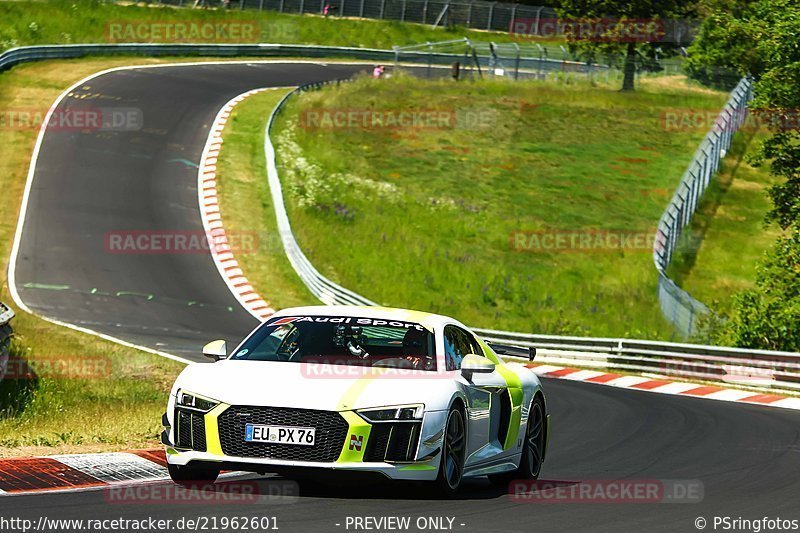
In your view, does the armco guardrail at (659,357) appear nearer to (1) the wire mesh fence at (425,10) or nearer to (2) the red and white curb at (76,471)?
(2) the red and white curb at (76,471)

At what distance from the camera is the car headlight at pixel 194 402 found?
9977 millimetres

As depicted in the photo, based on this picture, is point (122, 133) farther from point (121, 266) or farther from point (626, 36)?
point (626, 36)

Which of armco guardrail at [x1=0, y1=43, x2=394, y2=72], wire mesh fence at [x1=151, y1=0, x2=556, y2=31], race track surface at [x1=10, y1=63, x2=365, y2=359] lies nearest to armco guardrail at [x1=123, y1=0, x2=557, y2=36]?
wire mesh fence at [x1=151, y1=0, x2=556, y2=31]

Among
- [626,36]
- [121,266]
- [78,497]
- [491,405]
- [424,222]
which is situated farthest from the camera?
[626,36]

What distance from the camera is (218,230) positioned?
1603 inches

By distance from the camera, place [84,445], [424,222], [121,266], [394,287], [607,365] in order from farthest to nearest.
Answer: [424,222] < [394,287] < [121,266] < [607,365] < [84,445]

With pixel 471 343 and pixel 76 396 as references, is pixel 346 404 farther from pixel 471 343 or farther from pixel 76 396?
pixel 76 396

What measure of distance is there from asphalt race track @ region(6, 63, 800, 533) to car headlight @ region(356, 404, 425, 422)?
619 millimetres

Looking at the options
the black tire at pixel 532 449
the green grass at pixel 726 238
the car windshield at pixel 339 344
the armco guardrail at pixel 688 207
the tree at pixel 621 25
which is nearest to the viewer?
the car windshield at pixel 339 344

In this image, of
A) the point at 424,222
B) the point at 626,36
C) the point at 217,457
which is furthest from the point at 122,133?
the point at 217,457

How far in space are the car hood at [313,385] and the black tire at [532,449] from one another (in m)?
1.89

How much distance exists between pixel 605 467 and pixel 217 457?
545cm

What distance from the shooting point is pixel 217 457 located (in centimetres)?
988

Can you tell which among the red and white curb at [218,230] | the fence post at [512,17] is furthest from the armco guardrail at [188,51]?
the fence post at [512,17]
